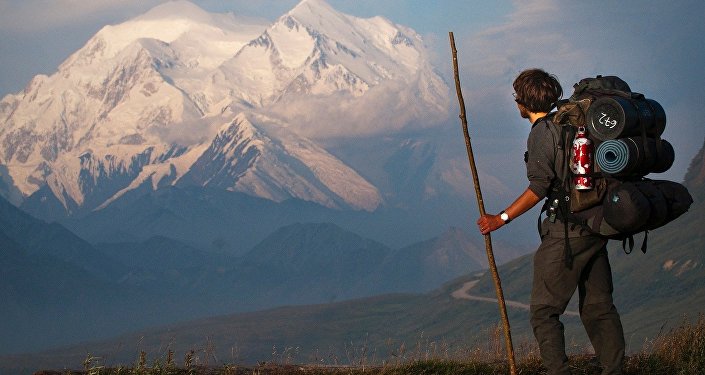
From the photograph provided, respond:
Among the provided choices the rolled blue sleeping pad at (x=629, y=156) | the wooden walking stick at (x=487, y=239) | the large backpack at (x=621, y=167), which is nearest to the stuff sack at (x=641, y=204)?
the large backpack at (x=621, y=167)

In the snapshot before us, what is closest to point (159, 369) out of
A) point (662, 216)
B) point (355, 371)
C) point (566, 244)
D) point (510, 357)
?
point (355, 371)

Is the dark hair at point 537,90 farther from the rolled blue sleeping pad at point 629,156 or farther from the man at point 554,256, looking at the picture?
the rolled blue sleeping pad at point 629,156

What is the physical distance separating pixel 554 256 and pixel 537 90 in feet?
6.35

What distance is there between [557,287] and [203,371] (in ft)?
15.8

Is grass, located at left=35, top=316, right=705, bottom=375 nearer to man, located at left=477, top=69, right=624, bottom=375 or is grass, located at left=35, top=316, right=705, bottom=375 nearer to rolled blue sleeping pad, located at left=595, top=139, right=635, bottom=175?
man, located at left=477, top=69, right=624, bottom=375

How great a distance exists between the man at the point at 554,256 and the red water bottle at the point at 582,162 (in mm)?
175

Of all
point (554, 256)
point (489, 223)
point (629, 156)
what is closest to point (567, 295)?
point (554, 256)

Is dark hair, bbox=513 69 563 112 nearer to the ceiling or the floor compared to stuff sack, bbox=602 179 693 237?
nearer to the ceiling

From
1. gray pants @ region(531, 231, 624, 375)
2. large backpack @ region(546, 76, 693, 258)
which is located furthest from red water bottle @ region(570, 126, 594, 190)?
gray pants @ region(531, 231, 624, 375)

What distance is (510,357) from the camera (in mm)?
12109

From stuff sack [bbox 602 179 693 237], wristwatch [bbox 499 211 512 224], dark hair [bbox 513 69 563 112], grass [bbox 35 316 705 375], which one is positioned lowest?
grass [bbox 35 316 705 375]

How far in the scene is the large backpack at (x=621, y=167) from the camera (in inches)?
422

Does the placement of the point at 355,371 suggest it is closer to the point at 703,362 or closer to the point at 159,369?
the point at 159,369

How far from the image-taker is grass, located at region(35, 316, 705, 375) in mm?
12641
